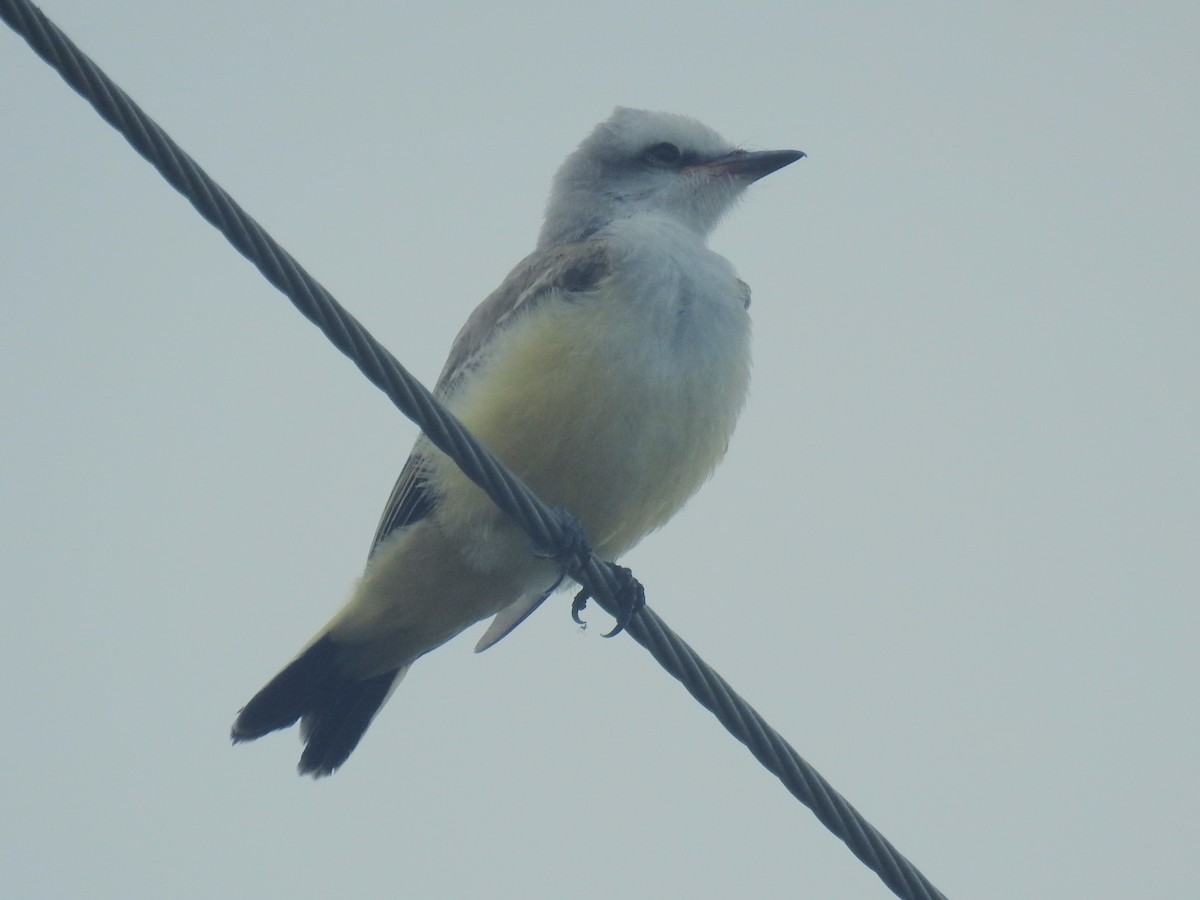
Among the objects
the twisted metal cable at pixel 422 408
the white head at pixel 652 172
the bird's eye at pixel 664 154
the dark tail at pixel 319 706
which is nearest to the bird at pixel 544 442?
the dark tail at pixel 319 706

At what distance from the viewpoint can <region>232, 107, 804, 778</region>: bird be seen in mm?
4402

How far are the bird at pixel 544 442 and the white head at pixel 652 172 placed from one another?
26cm

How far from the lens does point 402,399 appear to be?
3.07 m

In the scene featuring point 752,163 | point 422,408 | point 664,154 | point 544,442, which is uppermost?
point 664,154

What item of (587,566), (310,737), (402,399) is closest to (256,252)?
(402,399)

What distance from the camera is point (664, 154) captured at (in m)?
5.92

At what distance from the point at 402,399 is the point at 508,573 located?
166 cm

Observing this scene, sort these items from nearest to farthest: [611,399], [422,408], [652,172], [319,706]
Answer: [422,408]
[611,399]
[319,706]
[652,172]

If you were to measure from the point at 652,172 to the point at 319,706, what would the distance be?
93.7 inches

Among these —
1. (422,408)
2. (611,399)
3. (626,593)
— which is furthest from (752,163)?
(422,408)

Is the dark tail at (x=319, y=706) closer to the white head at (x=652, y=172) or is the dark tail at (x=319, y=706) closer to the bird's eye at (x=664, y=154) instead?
the white head at (x=652, y=172)

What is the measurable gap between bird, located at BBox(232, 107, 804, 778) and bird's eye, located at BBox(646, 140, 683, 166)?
1.89ft

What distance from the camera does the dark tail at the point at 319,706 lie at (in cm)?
489

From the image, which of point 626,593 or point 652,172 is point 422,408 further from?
point 652,172
